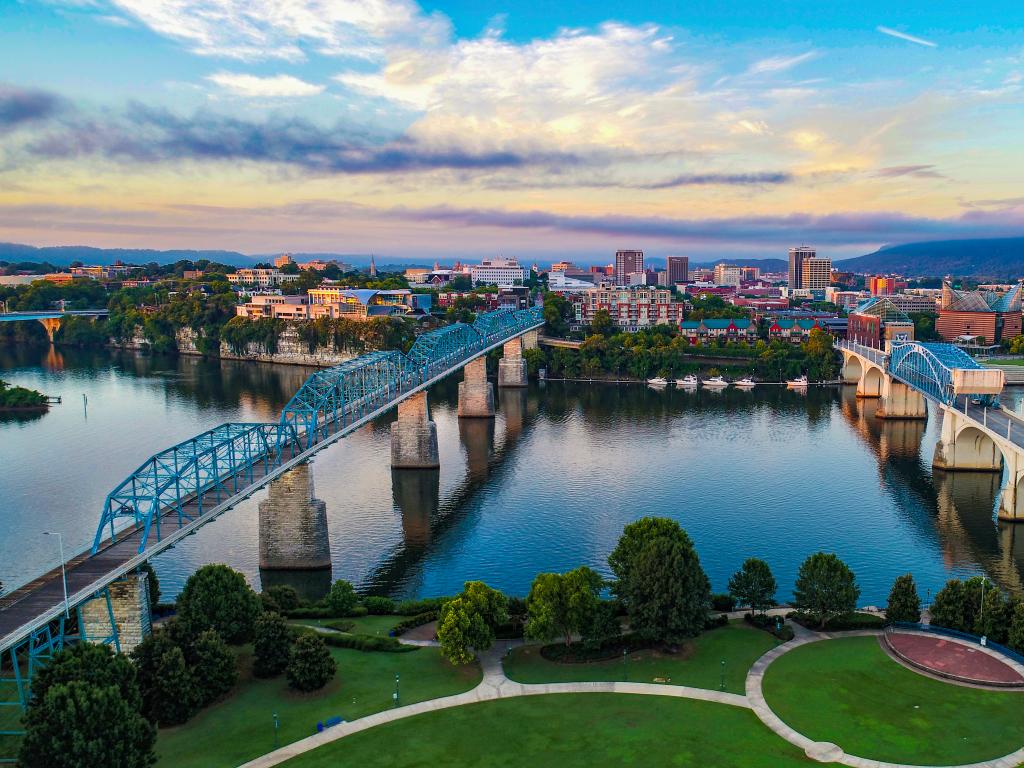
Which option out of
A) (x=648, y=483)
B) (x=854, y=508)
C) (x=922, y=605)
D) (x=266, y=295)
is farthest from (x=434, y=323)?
(x=922, y=605)

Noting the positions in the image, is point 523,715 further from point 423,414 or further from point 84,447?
point 84,447

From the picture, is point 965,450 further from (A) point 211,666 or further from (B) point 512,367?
(B) point 512,367

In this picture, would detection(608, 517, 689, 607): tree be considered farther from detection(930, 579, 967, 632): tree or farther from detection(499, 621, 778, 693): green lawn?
detection(930, 579, 967, 632): tree

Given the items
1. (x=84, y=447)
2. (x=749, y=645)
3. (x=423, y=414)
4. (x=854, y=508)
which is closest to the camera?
(x=749, y=645)

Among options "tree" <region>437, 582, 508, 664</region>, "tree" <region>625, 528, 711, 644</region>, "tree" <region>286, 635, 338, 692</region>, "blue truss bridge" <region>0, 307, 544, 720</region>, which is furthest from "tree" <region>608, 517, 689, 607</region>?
"blue truss bridge" <region>0, 307, 544, 720</region>

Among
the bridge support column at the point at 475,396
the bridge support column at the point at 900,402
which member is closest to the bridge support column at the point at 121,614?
the bridge support column at the point at 475,396
